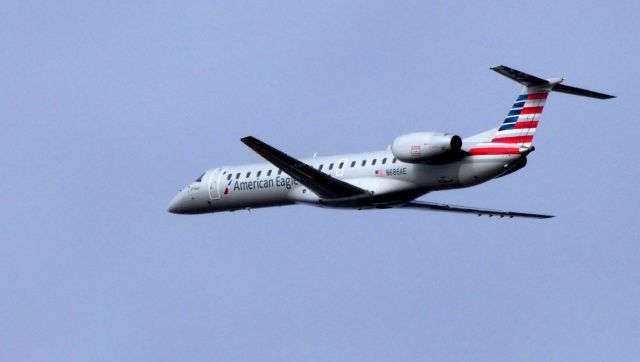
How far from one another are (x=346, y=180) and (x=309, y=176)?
1811mm

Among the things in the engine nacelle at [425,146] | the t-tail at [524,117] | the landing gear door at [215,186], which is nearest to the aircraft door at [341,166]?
the engine nacelle at [425,146]

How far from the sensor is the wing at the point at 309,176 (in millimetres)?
51719

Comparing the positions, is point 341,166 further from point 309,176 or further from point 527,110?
point 527,110

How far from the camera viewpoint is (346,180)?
5416 cm

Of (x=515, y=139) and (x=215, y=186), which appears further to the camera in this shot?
(x=215, y=186)

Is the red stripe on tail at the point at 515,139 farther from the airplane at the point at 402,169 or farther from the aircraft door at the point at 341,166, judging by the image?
the aircraft door at the point at 341,166

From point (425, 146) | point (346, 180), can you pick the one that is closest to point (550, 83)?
point (425, 146)

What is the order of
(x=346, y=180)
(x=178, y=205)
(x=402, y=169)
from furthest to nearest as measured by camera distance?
(x=178, y=205), (x=346, y=180), (x=402, y=169)

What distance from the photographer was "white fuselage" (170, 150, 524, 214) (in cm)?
5094

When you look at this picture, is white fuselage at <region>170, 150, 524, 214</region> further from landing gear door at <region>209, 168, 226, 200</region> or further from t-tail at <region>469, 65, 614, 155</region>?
t-tail at <region>469, 65, 614, 155</region>

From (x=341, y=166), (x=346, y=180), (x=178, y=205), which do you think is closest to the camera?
(x=346, y=180)

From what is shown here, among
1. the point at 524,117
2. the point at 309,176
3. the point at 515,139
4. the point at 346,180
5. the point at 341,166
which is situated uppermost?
the point at 524,117

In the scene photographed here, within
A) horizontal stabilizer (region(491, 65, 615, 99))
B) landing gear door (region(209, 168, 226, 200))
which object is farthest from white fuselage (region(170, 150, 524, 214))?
horizontal stabilizer (region(491, 65, 615, 99))

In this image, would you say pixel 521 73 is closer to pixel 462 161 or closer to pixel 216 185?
pixel 462 161
